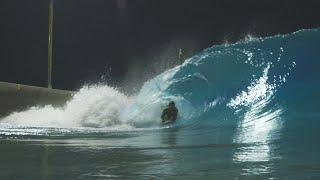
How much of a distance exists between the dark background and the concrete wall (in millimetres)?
3513

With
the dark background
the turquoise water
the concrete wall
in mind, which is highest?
the dark background

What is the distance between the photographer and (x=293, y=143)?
7.69 metres

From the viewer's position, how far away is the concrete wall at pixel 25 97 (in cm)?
2181

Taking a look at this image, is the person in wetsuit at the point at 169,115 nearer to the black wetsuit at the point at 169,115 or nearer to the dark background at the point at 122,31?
the black wetsuit at the point at 169,115

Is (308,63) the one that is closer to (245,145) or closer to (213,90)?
(213,90)

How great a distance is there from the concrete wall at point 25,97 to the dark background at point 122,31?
11.5 ft

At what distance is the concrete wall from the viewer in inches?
859

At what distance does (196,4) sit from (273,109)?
511 inches

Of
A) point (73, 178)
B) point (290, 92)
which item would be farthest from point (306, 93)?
point (73, 178)

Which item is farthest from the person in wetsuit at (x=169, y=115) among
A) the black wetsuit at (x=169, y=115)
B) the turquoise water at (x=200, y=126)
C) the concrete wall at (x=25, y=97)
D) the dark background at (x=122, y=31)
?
the dark background at (x=122, y=31)

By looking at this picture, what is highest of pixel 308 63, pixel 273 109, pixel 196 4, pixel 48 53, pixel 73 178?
pixel 196 4

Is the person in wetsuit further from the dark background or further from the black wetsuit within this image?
the dark background

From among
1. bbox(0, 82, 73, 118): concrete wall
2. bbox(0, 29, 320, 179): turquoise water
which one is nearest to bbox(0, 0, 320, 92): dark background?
bbox(0, 82, 73, 118): concrete wall

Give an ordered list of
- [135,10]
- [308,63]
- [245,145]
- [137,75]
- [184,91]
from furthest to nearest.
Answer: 1. [135,10]
2. [137,75]
3. [184,91]
4. [308,63]
5. [245,145]
